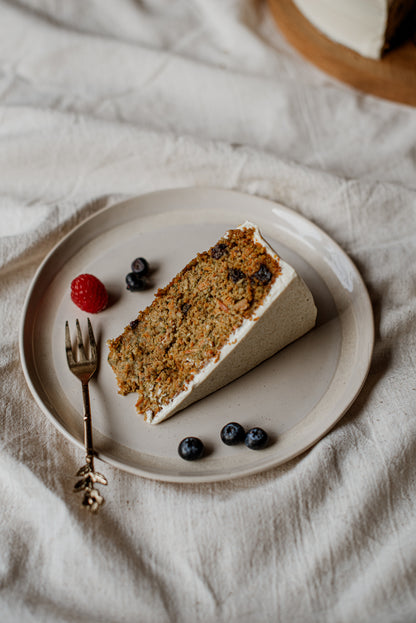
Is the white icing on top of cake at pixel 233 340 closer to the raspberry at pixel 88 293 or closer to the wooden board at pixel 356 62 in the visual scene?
the raspberry at pixel 88 293

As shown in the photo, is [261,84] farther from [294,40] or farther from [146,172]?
[146,172]

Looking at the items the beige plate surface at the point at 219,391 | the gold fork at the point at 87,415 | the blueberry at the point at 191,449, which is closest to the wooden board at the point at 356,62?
the beige plate surface at the point at 219,391

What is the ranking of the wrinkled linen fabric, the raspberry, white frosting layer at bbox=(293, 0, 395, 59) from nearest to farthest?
the wrinkled linen fabric, the raspberry, white frosting layer at bbox=(293, 0, 395, 59)

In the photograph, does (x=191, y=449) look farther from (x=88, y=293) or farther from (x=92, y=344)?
(x=88, y=293)

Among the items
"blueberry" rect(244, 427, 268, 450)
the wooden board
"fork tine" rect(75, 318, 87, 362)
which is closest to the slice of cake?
"fork tine" rect(75, 318, 87, 362)

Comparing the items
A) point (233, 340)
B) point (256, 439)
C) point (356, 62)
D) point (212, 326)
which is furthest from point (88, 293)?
point (356, 62)

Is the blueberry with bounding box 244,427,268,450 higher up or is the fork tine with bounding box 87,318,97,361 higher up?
the blueberry with bounding box 244,427,268,450

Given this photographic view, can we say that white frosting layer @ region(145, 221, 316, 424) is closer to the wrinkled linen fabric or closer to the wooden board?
the wrinkled linen fabric
